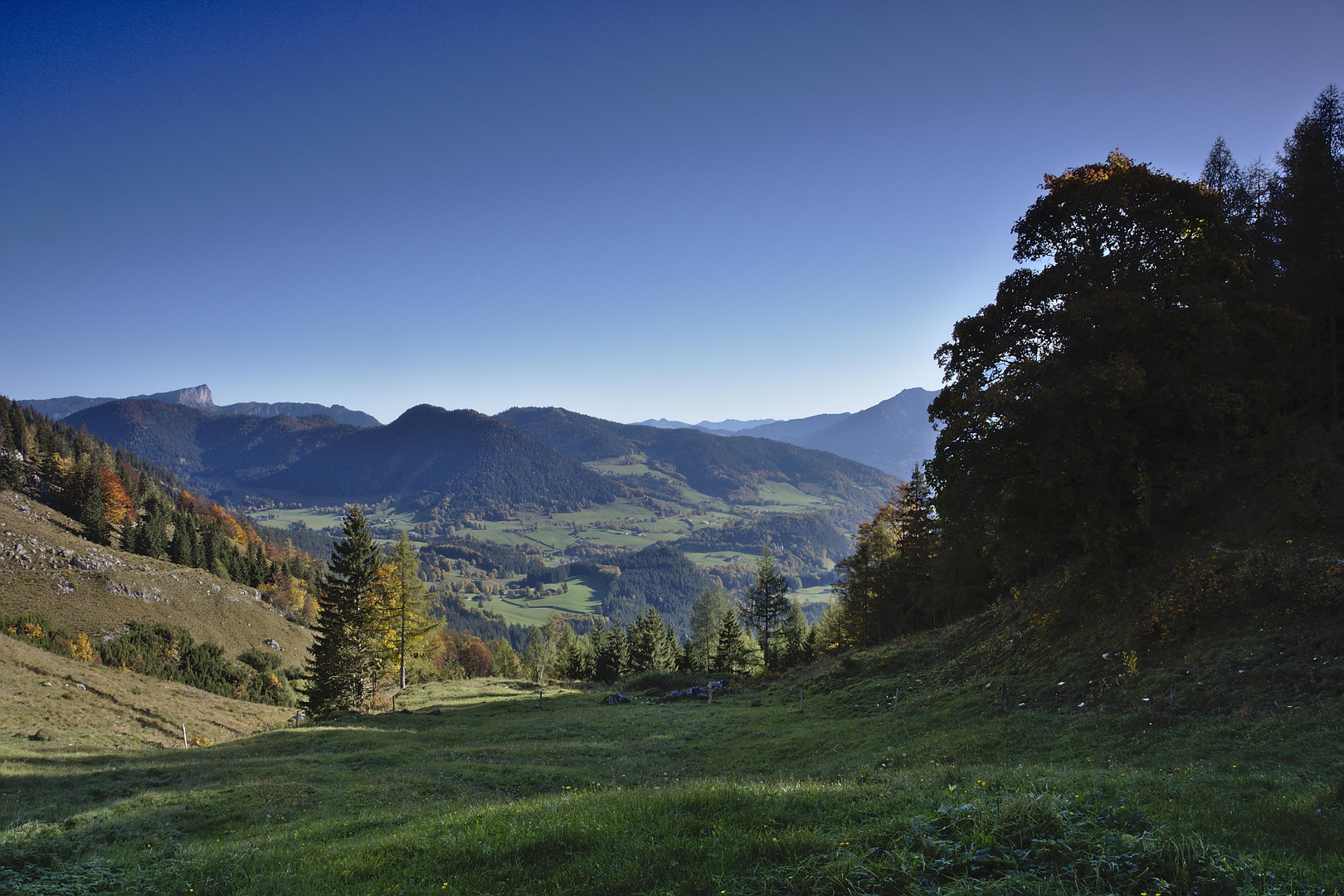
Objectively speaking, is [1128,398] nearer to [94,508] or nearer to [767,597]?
[767,597]

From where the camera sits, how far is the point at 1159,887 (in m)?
5.12

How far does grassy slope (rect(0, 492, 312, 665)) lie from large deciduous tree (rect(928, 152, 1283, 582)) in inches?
3093

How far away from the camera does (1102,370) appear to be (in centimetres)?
1706

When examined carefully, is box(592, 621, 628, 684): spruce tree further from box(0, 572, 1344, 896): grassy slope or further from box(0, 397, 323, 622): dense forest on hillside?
box(0, 397, 323, 622): dense forest on hillside

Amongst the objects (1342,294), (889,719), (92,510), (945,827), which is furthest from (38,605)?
(1342,294)

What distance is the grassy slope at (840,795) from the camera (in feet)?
20.2

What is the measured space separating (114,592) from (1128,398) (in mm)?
92767

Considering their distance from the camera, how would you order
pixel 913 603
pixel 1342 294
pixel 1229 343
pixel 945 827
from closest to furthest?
pixel 945 827
pixel 1229 343
pixel 1342 294
pixel 913 603

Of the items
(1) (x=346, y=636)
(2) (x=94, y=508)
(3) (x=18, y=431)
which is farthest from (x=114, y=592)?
(3) (x=18, y=431)

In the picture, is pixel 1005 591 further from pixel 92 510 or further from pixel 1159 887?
pixel 92 510

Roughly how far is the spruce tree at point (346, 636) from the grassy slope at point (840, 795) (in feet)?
36.5

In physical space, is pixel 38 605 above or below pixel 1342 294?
below

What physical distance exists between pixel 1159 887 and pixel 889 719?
1691 cm

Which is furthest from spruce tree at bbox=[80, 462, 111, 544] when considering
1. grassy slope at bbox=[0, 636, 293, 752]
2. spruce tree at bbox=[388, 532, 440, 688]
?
spruce tree at bbox=[388, 532, 440, 688]
